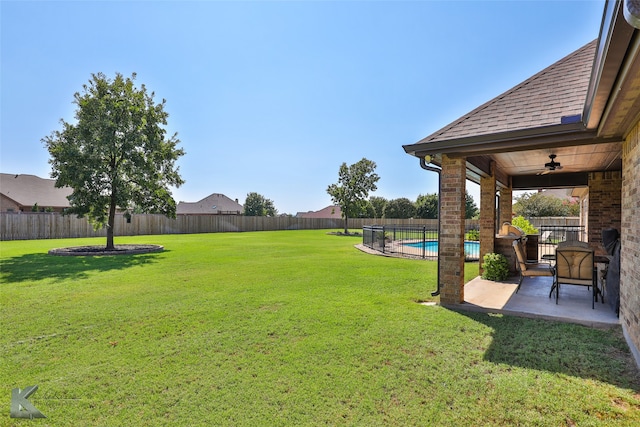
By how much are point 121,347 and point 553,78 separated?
7.27 meters

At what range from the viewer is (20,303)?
5.26 meters

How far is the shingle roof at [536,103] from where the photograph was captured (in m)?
4.37

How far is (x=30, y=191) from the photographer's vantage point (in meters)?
28.8

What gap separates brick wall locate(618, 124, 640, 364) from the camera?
314cm

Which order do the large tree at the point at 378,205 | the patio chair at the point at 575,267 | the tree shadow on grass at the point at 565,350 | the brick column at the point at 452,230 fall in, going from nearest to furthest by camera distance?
1. the tree shadow on grass at the point at 565,350
2. the patio chair at the point at 575,267
3. the brick column at the point at 452,230
4. the large tree at the point at 378,205

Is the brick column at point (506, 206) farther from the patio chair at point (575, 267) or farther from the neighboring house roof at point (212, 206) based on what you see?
the neighboring house roof at point (212, 206)

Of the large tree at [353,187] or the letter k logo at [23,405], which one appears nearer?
the letter k logo at [23,405]

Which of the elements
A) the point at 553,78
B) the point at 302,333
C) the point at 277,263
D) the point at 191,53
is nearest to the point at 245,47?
the point at 191,53

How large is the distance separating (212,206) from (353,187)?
2602cm

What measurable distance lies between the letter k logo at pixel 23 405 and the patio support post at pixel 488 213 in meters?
8.03

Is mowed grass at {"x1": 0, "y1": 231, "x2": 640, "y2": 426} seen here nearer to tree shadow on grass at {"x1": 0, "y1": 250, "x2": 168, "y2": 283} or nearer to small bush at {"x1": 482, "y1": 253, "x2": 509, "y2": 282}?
tree shadow on grass at {"x1": 0, "y1": 250, "x2": 168, "y2": 283}

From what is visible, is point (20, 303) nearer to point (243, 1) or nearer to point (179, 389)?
point (179, 389)

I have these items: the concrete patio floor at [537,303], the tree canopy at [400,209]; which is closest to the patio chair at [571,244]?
the concrete patio floor at [537,303]

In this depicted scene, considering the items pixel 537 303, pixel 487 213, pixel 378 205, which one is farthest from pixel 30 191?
pixel 378 205
